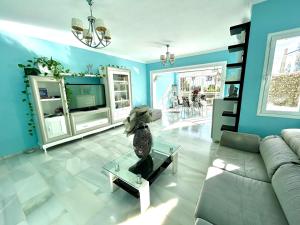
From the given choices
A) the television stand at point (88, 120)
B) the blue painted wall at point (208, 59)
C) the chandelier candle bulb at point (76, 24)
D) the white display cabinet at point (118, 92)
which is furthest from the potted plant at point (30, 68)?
the blue painted wall at point (208, 59)

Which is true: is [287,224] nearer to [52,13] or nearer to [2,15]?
[52,13]

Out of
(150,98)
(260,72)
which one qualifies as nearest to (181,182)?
(260,72)

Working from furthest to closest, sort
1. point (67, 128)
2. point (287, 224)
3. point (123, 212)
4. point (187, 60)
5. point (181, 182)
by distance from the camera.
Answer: point (187, 60)
point (67, 128)
point (181, 182)
point (123, 212)
point (287, 224)

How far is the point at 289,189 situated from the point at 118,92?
4255 millimetres

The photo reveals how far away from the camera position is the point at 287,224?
2.68 ft

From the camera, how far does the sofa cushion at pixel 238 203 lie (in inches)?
34.7

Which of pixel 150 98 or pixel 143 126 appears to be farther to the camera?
pixel 150 98

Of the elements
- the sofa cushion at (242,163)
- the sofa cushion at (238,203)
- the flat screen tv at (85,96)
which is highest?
the flat screen tv at (85,96)

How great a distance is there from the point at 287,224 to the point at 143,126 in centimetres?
139

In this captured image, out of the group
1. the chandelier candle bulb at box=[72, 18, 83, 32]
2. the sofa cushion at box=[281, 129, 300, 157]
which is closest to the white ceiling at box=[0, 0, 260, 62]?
the chandelier candle bulb at box=[72, 18, 83, 32]

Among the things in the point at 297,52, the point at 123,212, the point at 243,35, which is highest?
the point at 243,35

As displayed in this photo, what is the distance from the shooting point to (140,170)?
1625 mm

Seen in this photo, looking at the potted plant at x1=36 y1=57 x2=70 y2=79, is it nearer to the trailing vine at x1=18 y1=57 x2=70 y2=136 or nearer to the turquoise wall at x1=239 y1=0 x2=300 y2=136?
the trailing vine at x1=18 y1=57 x2=70 y2=136

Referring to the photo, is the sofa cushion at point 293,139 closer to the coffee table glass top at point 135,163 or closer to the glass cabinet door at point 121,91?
the coffee table glass top at point 135,163
